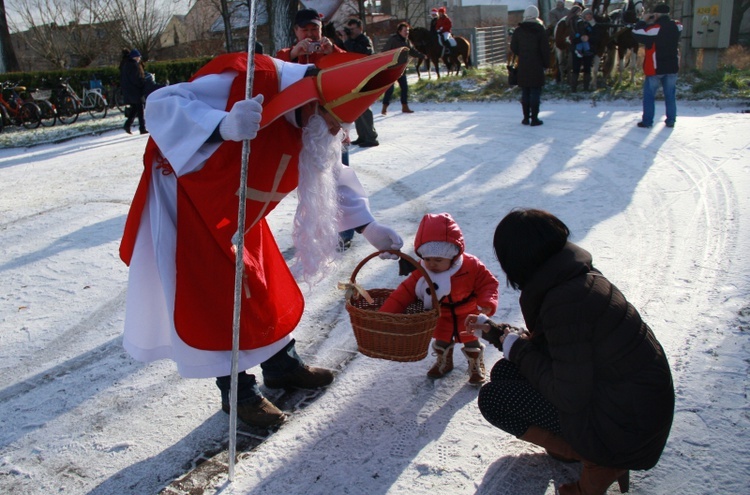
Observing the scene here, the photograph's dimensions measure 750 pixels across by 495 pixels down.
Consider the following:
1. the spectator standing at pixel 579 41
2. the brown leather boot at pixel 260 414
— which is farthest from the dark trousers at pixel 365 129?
the brown leather boot at pixel 260 414

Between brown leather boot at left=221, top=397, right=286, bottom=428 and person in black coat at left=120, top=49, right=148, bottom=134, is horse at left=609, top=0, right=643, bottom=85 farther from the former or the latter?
brown leather boot at left=221, top=397, right=286, bottom=428

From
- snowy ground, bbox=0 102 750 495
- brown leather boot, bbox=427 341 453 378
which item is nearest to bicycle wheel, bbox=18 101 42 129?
snowy ground, bbox=0 102 750 495

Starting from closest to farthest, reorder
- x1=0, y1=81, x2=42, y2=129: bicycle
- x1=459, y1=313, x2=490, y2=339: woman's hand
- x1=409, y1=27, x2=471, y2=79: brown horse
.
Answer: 1. x1=459, y1=313, x2=490, y2=339: woman's hand
2. x1=0, y1=81, x2=42, y2=129: bicycle
3. x1=409, y1=27, x2=471, y2=79: brown horse

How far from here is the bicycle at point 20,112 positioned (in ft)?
47.0

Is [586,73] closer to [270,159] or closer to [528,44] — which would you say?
[528,44]

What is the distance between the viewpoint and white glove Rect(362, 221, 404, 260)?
10.4 ft

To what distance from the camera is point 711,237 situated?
4969 millimetres

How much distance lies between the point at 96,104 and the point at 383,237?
A: 15704 millimetres

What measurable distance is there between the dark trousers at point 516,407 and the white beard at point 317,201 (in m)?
0.93

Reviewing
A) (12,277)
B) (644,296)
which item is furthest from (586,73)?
(12,277)

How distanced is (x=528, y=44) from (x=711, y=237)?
5.98 metres

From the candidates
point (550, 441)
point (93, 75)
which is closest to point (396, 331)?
point (550, 441)

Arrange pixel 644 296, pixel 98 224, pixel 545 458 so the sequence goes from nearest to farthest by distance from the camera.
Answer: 1. pixel 545 458
2. pixel 644 296
3. pixel 98 224

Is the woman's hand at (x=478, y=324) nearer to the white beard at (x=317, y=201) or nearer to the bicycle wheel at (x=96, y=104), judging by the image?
the white beard at (x=317, y=201)
